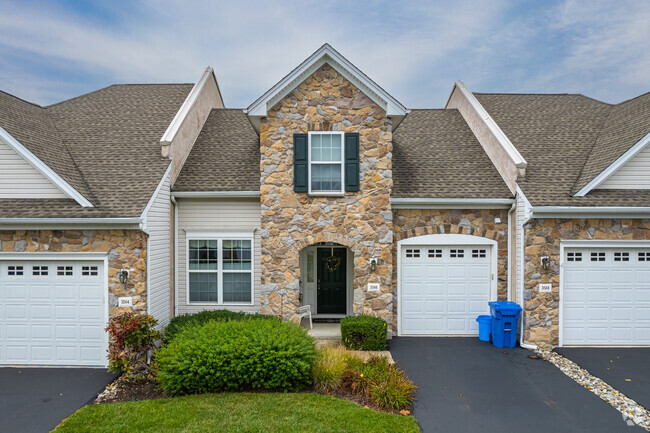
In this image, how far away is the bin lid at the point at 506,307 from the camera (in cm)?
995

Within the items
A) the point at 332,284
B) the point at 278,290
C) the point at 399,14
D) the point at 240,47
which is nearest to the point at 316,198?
the point at 278,290

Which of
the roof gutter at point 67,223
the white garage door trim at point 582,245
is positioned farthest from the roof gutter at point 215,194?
the white garage door trim at point 582,245

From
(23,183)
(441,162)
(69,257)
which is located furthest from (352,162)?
(23,183)

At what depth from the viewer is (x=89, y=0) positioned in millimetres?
15570

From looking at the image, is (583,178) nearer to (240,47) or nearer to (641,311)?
(641,311)

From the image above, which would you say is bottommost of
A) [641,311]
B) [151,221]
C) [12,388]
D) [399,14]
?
[12,388]

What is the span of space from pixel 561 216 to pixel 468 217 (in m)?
2.26

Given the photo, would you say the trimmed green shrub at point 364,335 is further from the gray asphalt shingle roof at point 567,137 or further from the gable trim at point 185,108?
the gable trim at point 185,108

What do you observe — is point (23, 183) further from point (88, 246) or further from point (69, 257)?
point (88, 246)

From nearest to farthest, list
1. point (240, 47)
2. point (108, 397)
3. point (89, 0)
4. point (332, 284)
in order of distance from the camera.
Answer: point (108, 397), point (332, 284), point (89, 0), point (240, 47)

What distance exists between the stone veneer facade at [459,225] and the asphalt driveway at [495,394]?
6.44 feet

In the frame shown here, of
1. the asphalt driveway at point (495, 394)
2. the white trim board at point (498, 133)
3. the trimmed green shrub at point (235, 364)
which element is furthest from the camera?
the white trim board at point (498, 133)

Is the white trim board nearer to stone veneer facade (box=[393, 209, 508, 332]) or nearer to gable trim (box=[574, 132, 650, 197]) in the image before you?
stone veneer facade (box=[393, 209, 508, 332])

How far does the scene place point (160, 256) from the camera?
10.0 meters
